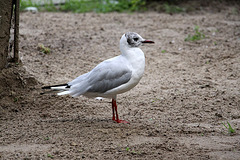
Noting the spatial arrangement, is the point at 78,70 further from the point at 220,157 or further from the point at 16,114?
the point at 220,157

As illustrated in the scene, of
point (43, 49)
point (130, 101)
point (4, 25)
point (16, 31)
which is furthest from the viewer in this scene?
point (43, 49)

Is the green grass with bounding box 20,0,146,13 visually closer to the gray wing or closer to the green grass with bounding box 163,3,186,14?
the green grass with bounding box 163,3,186,14

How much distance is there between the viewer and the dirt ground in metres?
3.81

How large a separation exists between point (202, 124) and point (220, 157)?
972 mm

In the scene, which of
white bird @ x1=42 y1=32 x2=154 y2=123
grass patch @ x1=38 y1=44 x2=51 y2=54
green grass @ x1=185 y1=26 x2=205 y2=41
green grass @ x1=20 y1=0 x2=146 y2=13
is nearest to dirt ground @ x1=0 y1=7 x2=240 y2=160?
grass patch @ x1=38 y1=44 x2=51 y2=54

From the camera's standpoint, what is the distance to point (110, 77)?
4.36 metres

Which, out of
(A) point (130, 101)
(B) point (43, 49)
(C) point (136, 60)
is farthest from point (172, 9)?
(C) point (136, 60)

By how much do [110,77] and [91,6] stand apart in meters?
6.56

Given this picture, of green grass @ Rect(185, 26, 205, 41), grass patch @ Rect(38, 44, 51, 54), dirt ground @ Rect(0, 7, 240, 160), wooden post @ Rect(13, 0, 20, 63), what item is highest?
wooden post @ Rect(13, 0, 20, 63)

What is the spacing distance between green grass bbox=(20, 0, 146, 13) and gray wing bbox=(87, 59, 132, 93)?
6143mm

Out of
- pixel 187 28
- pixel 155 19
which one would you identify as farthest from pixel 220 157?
pixel 155 19

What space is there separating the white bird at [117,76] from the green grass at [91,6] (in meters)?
6.05

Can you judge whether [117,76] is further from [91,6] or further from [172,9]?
[91,6]

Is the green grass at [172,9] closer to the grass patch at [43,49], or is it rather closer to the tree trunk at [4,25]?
the grass patch at [43,49]
